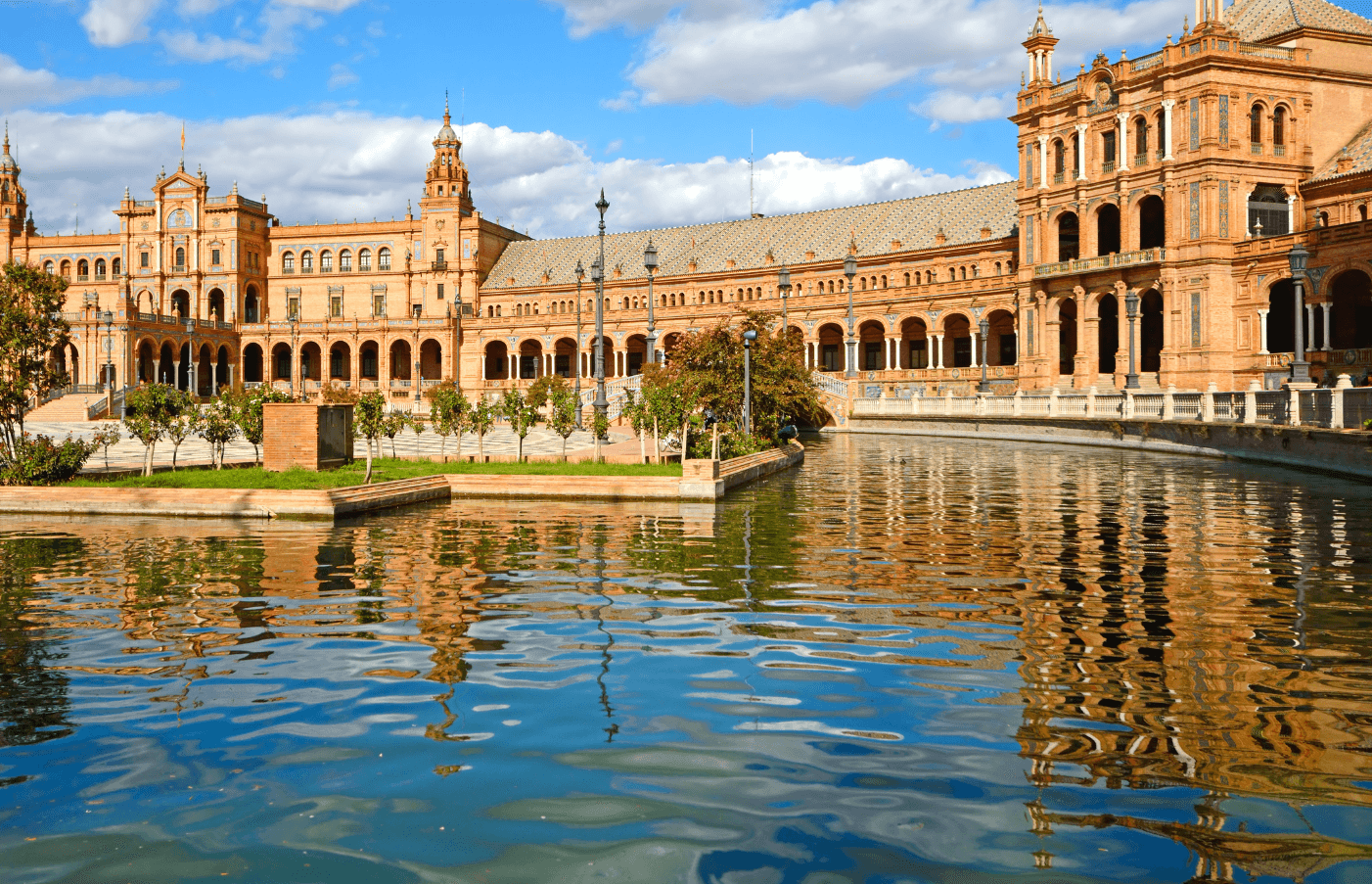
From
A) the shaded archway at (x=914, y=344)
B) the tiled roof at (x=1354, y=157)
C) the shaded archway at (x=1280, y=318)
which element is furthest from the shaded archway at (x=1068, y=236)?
the tiled roof at (x=1354, y=157)

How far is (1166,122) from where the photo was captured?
168ft

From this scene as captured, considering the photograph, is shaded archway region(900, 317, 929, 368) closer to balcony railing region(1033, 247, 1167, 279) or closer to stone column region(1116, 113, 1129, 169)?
balcony railing region(1033, 247, 1167, 279)

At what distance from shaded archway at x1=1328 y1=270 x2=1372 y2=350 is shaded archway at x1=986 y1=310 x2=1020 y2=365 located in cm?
1990

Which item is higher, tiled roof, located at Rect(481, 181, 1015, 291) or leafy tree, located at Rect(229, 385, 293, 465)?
tiled roof, located at Rect(481, 181, 1015, 291)

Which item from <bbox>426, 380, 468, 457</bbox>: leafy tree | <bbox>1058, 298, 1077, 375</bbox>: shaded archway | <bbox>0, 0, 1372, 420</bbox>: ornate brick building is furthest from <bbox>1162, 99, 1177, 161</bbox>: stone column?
<bbox>426, 380, 468, 457</bbox>: leafy tree

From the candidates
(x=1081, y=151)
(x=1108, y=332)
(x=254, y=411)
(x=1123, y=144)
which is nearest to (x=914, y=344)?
(x=1108, y=332)

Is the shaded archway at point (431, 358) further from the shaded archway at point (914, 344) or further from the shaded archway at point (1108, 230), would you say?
the shaded archway at point (1108, 230)

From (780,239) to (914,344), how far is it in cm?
1474

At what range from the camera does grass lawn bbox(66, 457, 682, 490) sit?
64.2 ft

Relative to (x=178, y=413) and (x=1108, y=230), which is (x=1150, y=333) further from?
(x=178, y=413)

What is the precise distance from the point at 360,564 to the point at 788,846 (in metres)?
9.04

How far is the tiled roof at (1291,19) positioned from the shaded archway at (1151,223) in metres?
9.61

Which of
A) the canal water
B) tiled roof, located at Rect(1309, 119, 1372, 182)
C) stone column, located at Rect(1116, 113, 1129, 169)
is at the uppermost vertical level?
stone column, located at Rect(1116, 113, 1129, 169)

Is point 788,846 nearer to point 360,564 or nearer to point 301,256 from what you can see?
point 360,564
